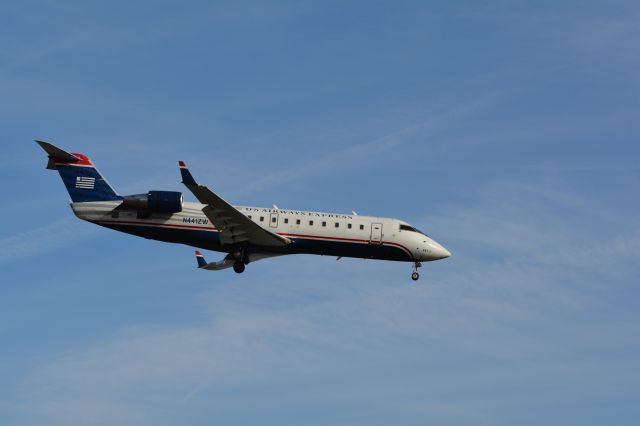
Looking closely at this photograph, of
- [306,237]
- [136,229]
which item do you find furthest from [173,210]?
[306,237]

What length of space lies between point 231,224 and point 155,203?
438 centimetres

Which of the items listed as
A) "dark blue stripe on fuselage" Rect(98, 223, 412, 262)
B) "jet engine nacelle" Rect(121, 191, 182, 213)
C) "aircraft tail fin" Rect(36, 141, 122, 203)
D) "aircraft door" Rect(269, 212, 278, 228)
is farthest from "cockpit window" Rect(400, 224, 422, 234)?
"aircraft tail fin" Rect(36, 141, 122, 203)

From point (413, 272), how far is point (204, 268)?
12.4 metres

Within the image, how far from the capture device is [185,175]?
5484 centimetres

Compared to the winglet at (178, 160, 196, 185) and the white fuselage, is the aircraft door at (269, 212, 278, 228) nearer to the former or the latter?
the white fuselage

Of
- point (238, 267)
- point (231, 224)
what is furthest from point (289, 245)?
point (231, 224)

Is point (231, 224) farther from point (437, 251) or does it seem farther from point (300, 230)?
point (437, 251)

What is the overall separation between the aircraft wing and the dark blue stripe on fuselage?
2.19 ft

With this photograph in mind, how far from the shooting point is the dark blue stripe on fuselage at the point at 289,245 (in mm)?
60062

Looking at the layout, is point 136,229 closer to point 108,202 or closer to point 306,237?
point 108,202

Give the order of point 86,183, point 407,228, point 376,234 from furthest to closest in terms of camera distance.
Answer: point 407,228, point 376,234, point 86,183

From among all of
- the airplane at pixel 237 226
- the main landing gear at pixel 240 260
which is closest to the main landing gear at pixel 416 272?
the airplane at pixel 237 226

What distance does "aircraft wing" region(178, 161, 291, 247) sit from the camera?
57156 millimetres

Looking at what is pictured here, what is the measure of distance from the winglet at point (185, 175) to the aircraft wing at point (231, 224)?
76 cm
